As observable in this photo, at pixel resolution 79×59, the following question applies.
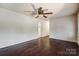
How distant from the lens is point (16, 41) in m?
2.96

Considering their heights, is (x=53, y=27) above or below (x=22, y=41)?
above

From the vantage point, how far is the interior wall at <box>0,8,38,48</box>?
2.42 meters

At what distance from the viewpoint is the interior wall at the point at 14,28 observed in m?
2.42

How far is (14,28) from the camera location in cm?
280

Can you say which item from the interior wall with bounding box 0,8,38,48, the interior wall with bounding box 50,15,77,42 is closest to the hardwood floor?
the interior wall with bounding box 50,15,77,42

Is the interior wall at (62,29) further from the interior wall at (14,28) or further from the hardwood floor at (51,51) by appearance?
the interior wall at (14,28)

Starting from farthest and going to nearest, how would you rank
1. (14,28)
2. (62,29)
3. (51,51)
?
(14,28), (62,29), (51,51)

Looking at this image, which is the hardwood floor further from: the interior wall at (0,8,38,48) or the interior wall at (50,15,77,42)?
the interior wall at (0,8,38,48)

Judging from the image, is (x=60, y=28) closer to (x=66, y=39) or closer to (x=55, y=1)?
(x=66, y=39)

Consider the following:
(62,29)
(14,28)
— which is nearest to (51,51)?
(62,29)

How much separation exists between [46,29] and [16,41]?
4.75 feet

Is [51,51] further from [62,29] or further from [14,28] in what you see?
[14,28]

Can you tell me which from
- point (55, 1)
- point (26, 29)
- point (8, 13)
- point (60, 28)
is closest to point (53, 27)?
point (60, 28)

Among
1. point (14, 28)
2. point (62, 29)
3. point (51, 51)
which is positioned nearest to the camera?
point (51, 51)
